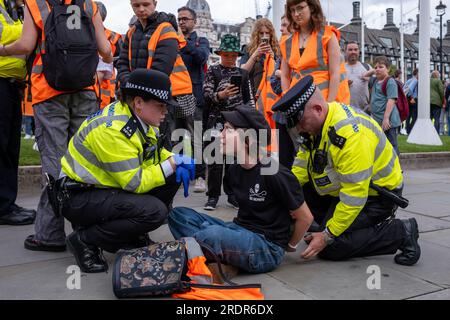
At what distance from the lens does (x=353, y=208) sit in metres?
3.17

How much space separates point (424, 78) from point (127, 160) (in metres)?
9.65

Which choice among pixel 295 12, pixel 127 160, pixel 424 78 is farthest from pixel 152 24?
pixel 424 78

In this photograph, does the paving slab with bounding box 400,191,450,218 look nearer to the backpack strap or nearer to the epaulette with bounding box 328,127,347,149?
the backpack strap

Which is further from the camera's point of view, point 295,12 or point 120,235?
point 295,12

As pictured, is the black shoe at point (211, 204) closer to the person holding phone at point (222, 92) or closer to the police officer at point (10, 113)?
the person holding phone at point (222, 92)

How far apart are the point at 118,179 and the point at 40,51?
3.97ft

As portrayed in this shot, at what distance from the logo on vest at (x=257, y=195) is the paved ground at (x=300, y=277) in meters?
0.45

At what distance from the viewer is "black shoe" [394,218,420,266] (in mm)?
3277

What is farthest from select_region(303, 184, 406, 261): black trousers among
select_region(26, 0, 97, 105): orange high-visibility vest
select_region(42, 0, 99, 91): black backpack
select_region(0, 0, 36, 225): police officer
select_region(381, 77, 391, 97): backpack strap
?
select_region(381, 77, 391, 97): backpack strap

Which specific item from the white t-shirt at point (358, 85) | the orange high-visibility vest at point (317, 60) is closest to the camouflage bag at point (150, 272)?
the orange high-visibility vest at point (317, 60)

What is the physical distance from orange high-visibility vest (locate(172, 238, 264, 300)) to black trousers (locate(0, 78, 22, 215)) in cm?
230

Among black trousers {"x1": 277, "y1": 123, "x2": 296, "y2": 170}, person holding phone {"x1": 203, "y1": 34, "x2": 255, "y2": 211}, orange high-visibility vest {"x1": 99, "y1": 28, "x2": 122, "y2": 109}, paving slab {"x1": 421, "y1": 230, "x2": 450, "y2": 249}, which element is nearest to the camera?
paving slab {"x1": 421, "y1": 230, "x2": 450, "y2": 249}

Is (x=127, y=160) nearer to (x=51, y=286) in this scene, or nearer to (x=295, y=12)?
(x=51, y=286)

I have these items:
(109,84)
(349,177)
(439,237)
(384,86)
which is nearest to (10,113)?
(109,84)
